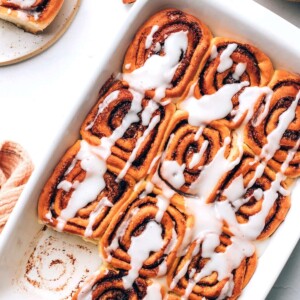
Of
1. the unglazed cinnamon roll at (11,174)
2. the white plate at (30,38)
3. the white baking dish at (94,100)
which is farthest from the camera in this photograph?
the white plate at (30,38)

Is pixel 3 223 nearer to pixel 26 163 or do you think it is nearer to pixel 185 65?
pixel 26 163

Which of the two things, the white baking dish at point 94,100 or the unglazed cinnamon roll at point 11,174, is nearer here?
the white baking dish at point 94,100

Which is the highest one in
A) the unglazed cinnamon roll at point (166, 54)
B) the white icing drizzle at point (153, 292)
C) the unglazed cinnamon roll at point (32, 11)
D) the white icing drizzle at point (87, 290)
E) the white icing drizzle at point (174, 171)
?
the unglazed cinnamon roll at point (166, 54)

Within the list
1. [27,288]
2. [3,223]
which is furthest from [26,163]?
[27,288]

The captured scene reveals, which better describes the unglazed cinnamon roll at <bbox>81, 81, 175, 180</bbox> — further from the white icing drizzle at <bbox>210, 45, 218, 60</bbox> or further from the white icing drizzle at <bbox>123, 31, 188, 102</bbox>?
the white icing drizzle at <bbox>210, 45, 218, 60</bbox>

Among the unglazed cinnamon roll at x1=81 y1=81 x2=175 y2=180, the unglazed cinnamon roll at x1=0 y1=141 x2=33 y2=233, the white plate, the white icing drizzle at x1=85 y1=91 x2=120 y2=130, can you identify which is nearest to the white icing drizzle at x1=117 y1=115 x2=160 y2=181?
the unglazed cinnamon roll at x1=81 y1=81 x2=175 y2=180

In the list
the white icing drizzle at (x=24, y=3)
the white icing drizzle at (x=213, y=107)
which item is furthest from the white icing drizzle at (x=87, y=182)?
the white icing drizzle at (x=24, y=3)

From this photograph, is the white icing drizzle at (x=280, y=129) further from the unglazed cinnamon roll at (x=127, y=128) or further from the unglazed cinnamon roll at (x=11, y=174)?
the unglazed cinnamon roll at (x=11, y=174)
